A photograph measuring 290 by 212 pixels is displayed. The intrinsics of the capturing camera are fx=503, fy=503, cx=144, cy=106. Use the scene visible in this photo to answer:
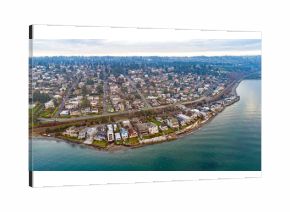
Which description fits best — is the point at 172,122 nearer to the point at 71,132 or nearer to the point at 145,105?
the point at 145,105

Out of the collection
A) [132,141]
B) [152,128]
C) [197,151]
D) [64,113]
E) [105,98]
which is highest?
[105,98]

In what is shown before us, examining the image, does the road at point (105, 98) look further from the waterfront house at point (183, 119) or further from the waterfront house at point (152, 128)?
the waterfront house at point (183, 119)

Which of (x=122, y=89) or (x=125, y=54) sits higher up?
(x=125, y=54)

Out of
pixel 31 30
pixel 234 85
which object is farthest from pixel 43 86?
pixel 234 85

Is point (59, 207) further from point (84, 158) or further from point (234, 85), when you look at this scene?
point (234, 85)

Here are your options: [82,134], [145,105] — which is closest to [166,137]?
[145,105]

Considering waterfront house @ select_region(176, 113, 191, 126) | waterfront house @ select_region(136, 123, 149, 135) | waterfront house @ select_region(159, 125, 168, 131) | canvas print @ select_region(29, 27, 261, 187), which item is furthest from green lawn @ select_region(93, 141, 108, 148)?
waterfront house @ select_region(176, 113, 191, 126)
